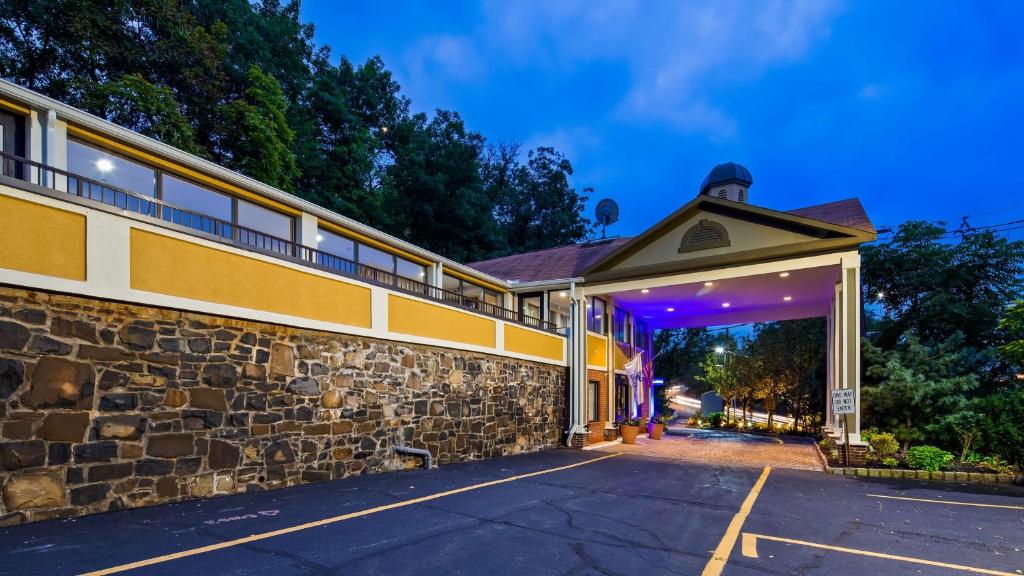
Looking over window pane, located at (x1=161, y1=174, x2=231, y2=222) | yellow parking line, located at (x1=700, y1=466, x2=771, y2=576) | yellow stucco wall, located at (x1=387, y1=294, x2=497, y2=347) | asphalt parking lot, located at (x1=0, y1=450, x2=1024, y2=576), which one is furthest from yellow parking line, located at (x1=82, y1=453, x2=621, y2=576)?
window pane, located at (x1=161, y1=174, x2=231, y2=222)

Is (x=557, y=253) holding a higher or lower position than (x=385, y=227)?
lower

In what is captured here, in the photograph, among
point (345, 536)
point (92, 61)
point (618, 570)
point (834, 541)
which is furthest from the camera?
point (92, 61)

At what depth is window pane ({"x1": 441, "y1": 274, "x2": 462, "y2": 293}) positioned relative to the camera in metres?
15.6

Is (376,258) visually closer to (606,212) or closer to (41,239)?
(41,239)

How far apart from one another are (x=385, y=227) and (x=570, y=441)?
56.8ft

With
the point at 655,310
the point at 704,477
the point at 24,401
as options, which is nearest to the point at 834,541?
the point at 704,477

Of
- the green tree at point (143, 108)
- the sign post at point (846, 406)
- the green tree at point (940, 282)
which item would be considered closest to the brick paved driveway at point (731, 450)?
the sign post at point (846, 406)

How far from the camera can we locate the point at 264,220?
10117 mm

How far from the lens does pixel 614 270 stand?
637 inches

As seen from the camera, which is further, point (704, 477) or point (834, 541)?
point (704, 477)

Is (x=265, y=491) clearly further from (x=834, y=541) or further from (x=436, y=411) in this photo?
(x=834, y=541)

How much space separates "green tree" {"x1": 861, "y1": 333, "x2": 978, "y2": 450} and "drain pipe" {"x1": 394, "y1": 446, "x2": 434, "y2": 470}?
1217cm

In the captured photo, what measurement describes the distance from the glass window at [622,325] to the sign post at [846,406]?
8276 millimetres

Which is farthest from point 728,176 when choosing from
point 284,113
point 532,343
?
point 284,113
